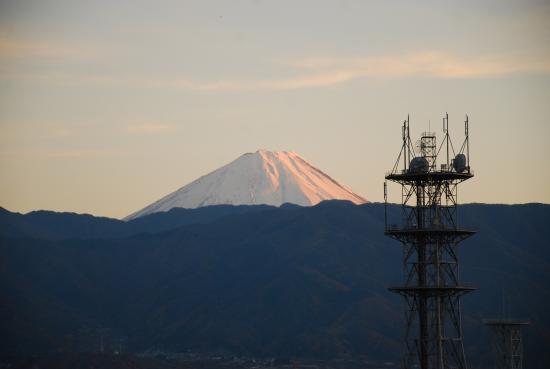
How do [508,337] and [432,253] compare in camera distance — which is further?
[508,337]

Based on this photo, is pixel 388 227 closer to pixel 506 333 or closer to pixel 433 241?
pixel 433 241

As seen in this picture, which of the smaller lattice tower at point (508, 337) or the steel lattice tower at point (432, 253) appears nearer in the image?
the steel lattice tower at point (432, 253)

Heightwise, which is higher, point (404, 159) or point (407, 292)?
point (404, 159)

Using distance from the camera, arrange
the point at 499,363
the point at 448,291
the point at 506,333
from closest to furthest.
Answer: the point at 448,291
the point at 506,333
the point at 499,363

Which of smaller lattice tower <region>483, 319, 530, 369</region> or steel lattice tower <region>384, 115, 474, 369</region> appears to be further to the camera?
smaller lattice tower <region>483, 319, 530, 369</region>

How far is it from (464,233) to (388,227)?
5617mm

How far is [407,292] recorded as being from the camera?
9844 centimetres

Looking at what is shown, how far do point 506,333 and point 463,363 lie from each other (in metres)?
43.2

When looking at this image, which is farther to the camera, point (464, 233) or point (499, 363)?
point (499, 363)

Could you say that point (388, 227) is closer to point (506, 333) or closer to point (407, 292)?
point (407, 292)

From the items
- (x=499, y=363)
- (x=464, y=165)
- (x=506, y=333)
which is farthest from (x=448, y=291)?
(x=499, y=363)

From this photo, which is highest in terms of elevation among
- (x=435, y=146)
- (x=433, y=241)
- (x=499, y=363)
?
(x=435, y=146)

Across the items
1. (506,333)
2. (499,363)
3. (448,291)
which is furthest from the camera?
(499,363)

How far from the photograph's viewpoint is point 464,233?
98.7m
